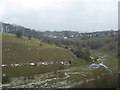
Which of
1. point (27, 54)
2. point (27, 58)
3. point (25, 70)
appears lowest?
point (25, 70)

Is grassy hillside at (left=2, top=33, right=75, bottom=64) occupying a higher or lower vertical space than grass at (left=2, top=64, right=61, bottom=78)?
higher

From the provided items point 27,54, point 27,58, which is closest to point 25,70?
point 27,58

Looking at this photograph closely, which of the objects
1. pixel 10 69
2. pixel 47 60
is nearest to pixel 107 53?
pixel 10 69

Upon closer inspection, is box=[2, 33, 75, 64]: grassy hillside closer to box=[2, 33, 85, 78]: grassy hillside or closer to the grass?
box=[2, 33, 85, 78]: grassy hillside

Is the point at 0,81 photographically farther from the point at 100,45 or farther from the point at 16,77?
the point at 100,45

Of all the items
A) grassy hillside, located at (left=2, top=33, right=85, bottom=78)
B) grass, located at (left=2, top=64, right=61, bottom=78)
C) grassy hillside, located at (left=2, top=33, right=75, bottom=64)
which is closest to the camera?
grass, located at (left=2, top=64, right=61, bottom=78)

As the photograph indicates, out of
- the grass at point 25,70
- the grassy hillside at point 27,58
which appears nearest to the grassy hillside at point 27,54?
the grassy hillside at point 27,58

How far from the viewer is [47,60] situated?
49.7 meters

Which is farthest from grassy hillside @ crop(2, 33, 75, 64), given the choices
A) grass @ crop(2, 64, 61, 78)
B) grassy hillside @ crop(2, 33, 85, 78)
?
grass @ crop(2, 64, 61, 78)

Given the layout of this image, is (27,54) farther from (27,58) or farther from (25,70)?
(25,70)

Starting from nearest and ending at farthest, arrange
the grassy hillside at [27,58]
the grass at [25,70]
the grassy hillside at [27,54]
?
1. the grass at [25,70]
2. the grassy hillside at [27,58]
3. the grassy hillside at [27,54]

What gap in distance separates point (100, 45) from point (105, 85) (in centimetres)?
407

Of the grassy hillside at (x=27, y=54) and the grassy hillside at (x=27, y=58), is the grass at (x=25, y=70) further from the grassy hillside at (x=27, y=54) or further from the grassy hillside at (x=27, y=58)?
the grassy hillside at (x=27, y=54)

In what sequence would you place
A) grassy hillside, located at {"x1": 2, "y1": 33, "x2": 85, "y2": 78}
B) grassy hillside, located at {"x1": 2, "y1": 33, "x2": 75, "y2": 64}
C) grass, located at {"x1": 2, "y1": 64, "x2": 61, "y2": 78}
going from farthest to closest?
grassy hillside, located at {"x1": 2, "y1": 33, "x2": 75, "y2": 64} → grassy hillside, located at {"x1": 2, "y1": 33, "x2": 85, "y2": 78} → grass, located at {"x1": 2, "y1": 64, "x2": 61, "y2": 78}
